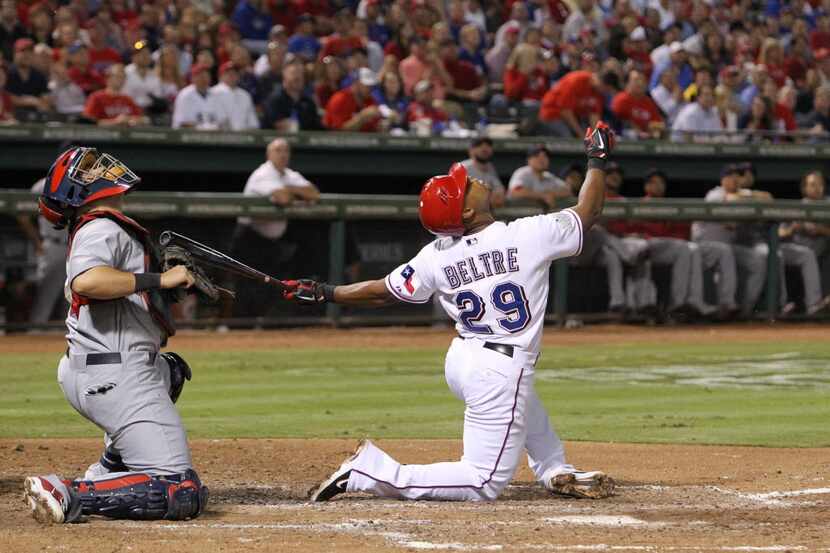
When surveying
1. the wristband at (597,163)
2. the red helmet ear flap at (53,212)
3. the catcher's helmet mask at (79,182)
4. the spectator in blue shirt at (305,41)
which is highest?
the spectator in blue shirt at (305,41)

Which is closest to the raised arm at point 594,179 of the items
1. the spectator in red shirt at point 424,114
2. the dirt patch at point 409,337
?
the dirt patch at point 409,337

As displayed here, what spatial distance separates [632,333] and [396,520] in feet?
31.6

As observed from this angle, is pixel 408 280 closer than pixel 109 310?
No

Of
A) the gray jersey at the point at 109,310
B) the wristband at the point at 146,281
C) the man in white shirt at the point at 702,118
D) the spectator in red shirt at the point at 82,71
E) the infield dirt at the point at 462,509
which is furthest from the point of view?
the man in white shirt at the point at 702,118

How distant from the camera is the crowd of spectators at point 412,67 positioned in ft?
50.3

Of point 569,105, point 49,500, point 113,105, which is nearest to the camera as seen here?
point 49,500

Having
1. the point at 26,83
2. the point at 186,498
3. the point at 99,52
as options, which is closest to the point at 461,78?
the point at 99,52

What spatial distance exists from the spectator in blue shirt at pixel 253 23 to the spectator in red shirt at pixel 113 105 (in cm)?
325

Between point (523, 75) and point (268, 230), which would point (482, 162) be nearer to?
point (268, 230)

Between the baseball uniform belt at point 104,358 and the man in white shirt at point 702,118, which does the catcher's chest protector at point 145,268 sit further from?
the man in white shirt at point 702,118

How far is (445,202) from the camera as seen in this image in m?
A: 5.96

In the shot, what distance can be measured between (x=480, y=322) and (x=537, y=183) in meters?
9.53

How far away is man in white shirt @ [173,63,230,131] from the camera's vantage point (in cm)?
1516

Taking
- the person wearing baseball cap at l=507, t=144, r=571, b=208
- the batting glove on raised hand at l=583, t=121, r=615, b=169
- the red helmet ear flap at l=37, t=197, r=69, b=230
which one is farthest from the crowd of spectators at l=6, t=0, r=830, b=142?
the batting glove on raised hand at l=583, t=121, r=615, b=169
